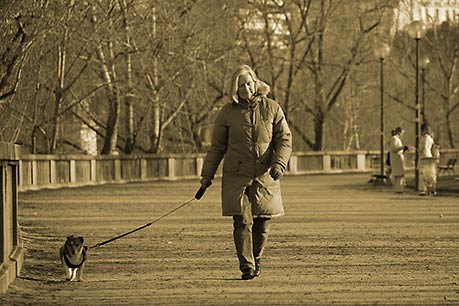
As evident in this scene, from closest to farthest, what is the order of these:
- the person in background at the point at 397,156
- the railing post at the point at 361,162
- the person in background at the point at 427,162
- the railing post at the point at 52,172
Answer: the person in background at the point at 427,162 → the person in background at the point at 397,156 → the railing post at the point at 52,172 → the railing post at the point at 361,162

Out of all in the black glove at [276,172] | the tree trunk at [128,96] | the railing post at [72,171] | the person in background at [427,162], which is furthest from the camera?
the tree trunk at [128,96]

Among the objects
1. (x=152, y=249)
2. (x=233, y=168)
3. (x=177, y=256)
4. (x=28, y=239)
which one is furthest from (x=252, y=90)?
(x=28, y=239)

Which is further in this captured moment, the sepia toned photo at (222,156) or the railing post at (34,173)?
the railing post at (34,173)

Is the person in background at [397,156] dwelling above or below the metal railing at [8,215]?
above

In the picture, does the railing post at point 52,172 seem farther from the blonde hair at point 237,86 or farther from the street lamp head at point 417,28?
the blonde hair at point 237,86

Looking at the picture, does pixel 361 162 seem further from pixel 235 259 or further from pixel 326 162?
pixel 235 259

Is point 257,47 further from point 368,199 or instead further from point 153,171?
point 368,199

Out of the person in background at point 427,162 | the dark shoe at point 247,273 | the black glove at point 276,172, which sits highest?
the person in background at point 427,162

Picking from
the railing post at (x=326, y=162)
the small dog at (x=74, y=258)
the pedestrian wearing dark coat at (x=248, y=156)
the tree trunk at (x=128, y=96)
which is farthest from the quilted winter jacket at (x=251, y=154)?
the railing post at (x=326, y=162)

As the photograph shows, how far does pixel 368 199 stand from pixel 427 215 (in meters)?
8.40

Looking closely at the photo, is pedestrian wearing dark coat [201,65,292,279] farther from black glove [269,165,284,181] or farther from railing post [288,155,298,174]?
railing post [288,155,298,174]

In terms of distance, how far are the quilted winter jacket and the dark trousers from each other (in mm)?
82

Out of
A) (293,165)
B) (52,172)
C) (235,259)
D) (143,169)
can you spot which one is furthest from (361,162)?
(235,259)

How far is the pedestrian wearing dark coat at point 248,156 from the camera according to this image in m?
13.5
